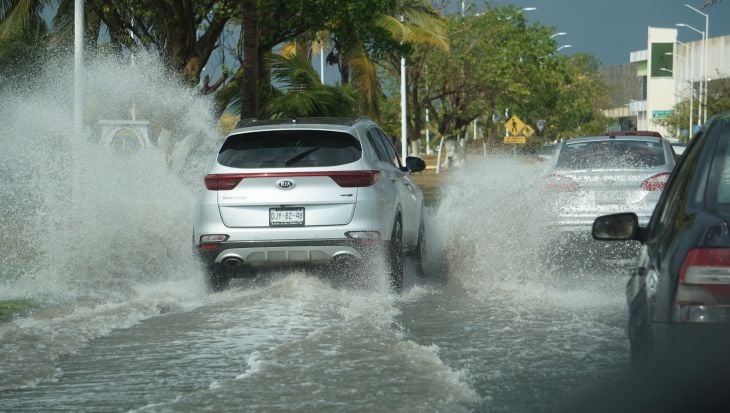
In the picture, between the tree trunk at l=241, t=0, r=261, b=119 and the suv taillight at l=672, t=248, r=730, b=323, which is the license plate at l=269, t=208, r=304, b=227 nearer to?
the suv taillight at l=672, t=248, r=730, b=323

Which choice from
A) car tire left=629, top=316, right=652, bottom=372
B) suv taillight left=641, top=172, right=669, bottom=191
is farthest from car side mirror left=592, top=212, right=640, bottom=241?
suv taillight left=641, top=172, right=669, bottom=191

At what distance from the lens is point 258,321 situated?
32.1 feet

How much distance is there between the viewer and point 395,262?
11.6 meters

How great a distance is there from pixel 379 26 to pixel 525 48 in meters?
30.0

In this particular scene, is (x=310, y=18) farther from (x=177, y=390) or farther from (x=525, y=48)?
(x=525, y=48)

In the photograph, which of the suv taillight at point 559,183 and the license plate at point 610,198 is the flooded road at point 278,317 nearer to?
the suv taillight at point 559,183

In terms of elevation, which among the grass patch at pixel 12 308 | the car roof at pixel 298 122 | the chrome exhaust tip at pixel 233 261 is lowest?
the grass patch at pixel 12 308

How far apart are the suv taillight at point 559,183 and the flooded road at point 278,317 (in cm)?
19

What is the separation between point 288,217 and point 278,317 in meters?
1.57

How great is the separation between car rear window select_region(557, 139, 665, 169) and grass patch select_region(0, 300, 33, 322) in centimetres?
632

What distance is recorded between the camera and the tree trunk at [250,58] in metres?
21.5

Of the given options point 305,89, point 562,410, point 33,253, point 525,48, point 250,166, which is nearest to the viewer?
point 562,410

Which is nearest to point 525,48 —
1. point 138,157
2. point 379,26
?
point 379,26

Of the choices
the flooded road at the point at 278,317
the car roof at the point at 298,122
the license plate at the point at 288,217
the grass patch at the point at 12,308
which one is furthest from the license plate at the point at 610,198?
the grass patch at the point at 12,308
